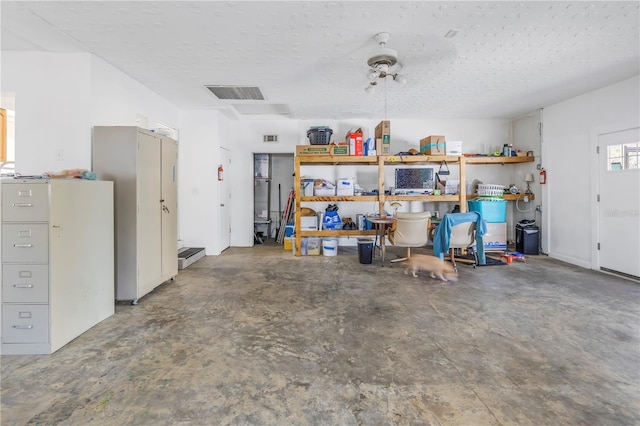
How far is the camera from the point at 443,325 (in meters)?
2.71

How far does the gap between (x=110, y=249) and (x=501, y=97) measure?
20.0ft

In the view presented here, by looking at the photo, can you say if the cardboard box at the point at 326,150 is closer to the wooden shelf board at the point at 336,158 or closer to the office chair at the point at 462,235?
the wooden shelf board at the point at 336,158

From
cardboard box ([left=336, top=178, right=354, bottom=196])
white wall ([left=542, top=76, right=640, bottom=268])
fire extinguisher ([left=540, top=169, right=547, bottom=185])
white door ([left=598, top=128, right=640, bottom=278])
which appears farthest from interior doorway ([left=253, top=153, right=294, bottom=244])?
white door ([left=598, top=128, right=640, bottom=278])

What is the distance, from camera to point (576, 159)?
491cm

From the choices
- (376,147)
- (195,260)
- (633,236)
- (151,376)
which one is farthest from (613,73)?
(195,260)

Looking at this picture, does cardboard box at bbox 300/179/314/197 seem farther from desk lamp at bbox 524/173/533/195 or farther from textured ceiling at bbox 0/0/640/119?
desk lamp at bbox 524/173/533/195

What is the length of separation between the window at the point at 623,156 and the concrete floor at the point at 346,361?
1.78 m

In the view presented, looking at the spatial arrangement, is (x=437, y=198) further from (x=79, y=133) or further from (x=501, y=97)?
(x=79, y=133)

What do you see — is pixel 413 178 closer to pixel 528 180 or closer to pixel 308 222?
pixel 528 180

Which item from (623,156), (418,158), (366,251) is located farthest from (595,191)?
→ (366,251)

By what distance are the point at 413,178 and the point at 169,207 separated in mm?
4830

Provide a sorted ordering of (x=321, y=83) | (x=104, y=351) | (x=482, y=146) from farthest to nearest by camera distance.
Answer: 1. (x=482, y=146)
2. (x=321, y=83)
3. (x=104, y=351)

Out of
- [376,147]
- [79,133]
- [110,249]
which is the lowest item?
[110,249]

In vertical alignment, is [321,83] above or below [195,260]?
above
